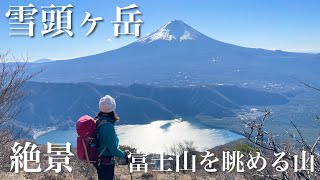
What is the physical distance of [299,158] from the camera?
8.24ft

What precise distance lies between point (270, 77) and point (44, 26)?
198874 millimetres

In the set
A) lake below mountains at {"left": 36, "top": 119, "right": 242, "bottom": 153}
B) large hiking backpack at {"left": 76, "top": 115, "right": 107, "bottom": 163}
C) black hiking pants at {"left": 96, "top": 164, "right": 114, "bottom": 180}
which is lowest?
lake below mountains at {"left": 36, "top": 119, "right": 242, "bottom": 153}

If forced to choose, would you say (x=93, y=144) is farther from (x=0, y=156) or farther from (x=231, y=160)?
(x=0, y=156)

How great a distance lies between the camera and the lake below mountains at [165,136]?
61256 mm

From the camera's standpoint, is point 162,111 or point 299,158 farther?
point 162,111

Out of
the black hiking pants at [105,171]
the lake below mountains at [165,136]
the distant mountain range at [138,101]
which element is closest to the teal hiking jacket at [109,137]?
the black hiking pants at [105,171]

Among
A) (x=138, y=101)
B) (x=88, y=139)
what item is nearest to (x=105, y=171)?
(x=88, y=139)

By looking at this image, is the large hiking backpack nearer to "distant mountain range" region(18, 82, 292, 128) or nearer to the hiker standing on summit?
the hiker standing on summit

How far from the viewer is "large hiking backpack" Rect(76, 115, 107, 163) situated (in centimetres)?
371

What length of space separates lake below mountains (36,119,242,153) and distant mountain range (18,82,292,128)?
32.5 feet

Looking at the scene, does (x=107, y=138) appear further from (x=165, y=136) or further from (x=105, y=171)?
(x=165, y=136)

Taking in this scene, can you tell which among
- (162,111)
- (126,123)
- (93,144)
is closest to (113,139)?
(93,144)

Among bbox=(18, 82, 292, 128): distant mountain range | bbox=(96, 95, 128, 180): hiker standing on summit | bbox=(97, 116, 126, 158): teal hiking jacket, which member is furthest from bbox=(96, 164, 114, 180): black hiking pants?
bbox=(18, 82, 292, 128): distant mountain range

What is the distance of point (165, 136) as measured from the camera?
7388 cm
